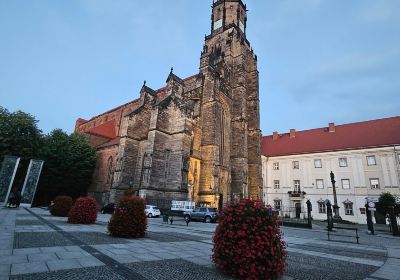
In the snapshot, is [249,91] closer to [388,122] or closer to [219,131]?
[219,131]

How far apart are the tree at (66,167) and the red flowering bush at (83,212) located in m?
21.1

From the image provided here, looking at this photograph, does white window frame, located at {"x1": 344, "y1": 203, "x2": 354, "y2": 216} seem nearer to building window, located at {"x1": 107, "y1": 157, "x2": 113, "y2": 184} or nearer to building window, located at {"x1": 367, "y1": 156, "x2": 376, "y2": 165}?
building window, located at {"x1": 367, "y1": 156, "x2": 376, "y2": 165}

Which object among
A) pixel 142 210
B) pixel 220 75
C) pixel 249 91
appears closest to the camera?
pixel 142 210

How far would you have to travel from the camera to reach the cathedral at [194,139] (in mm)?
24156

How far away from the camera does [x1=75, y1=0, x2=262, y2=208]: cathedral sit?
79.3 ft

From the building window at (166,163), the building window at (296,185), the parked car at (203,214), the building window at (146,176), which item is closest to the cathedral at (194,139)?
the building window at (146,176)

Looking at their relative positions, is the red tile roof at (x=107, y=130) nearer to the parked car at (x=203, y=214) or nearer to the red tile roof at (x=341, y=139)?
the parked car at (x=203, y=214)

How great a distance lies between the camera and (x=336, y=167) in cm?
3384

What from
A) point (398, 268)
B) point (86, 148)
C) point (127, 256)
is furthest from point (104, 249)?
point (86, 148)

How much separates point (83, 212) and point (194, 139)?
17618 millimetres

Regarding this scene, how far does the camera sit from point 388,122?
3397cm

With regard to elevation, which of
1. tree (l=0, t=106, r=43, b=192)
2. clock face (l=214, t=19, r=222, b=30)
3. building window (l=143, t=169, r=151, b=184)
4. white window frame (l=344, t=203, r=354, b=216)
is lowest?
white window frame (l=344, t=203, r=354, b=216)

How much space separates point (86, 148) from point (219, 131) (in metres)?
18.0

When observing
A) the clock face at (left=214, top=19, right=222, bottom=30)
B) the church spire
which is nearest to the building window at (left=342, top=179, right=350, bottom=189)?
the church spire
